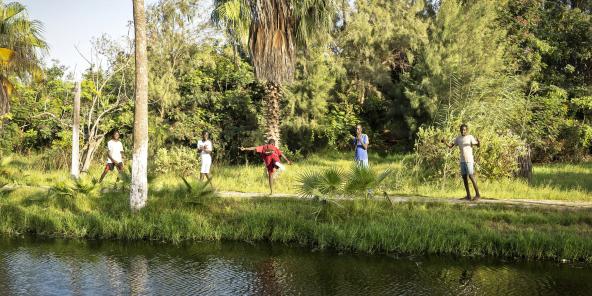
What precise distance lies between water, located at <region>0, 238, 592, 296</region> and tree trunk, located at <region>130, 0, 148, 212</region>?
184 cm

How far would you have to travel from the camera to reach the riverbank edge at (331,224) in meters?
9.37

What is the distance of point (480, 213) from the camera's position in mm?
10508

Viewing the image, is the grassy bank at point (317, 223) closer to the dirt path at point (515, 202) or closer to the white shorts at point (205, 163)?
the dirt path at point (515, 202)

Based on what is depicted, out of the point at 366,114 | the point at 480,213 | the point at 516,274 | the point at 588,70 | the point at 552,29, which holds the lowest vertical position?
the point at 516,274

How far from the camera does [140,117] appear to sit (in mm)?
11484

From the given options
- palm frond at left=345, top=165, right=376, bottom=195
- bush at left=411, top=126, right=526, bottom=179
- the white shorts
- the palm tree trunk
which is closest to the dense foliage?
the palm tree trunk

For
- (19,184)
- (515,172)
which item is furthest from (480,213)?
(19,184)

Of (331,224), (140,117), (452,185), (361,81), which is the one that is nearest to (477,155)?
(452,185)

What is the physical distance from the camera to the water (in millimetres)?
7234

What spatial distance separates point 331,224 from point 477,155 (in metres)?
6.08

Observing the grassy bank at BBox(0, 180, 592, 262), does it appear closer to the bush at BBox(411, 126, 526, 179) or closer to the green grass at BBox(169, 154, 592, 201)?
the green grass at BBox(169, 154, 592, 201)

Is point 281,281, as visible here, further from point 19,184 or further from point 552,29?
point 552,29

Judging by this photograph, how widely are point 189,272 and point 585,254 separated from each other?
6457 millimetres

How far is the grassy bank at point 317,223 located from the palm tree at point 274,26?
16.9 ft
